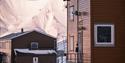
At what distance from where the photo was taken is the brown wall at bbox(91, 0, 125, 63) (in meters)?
21.1

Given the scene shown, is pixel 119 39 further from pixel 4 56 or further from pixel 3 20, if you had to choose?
pixel 3 20

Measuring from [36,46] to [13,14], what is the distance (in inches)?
1022

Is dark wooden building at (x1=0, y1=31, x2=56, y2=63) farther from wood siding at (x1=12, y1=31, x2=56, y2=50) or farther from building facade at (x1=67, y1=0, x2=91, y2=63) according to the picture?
building facade at (x1=67, y1=0, x2=91, y2=63)

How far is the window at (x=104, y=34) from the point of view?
69.4 feet

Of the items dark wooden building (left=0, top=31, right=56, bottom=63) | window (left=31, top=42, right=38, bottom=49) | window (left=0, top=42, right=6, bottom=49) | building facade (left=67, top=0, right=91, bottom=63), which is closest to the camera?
building facade (left=67, top=0, right=91, bottom=63)

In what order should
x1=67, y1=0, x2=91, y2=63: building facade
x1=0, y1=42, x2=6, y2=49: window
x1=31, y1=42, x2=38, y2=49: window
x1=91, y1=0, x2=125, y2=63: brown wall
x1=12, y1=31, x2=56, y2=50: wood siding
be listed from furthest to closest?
x1=0, y1=42, x2=6, y2=49: window < x1=31, y1=42, x2=38, y2=49: window < x1=12, y1=31, x2=56, y2=50: wood siding < x1=67, y1=0, x2=91, y2=63: building facade < x1=91, y1=0, x2=125, y2=63: brown wall

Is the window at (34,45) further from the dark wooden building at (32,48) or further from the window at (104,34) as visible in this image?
the window at (104,34)

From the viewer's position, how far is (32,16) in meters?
99.2

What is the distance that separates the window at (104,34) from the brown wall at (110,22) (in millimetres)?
201

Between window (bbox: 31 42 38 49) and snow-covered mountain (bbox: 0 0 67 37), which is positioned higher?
snow-covered mountain (bbox: 0 0 67 37)

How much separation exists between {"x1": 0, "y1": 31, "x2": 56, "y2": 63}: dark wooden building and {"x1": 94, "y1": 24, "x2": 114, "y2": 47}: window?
47716 millimetres

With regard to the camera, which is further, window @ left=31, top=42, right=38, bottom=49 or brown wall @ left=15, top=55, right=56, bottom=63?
window @ left=31, top=42, right=38, bottom=49

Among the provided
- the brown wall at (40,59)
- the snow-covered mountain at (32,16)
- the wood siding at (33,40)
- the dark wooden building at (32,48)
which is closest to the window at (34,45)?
the dark wooden building at (32,48)

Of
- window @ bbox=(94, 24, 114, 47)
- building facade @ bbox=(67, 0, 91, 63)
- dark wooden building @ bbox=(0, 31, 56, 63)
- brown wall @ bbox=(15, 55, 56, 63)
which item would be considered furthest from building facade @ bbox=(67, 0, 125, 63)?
dark wooden building @ bbox=(0, 31, 56, 63)
